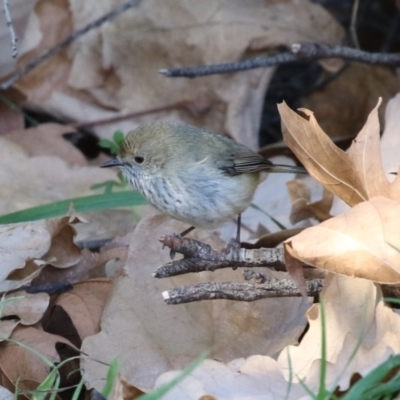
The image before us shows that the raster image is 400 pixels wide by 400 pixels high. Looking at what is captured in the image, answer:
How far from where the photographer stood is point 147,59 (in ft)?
16.5

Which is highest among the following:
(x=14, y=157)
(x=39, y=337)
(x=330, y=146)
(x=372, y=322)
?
(x=330, y=146)

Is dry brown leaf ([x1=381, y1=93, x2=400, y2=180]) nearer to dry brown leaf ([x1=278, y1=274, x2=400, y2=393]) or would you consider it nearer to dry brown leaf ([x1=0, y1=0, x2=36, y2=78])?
dry brown leaf ([x1=278, y1=274, x2=400, y2=393])

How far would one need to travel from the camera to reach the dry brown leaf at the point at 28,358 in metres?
2.62

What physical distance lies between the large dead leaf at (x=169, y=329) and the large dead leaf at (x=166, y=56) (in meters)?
2.15

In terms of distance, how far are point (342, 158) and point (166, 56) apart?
258 cm

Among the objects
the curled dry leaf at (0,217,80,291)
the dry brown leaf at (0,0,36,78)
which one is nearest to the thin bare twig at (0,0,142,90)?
the dry brown leaf at (0,0,36,78)

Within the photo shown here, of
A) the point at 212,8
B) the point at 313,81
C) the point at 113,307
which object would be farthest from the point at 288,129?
the point at 313,81

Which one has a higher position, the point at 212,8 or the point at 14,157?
the point at 212,8

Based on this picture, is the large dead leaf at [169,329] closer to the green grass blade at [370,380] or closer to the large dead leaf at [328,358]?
the large dead leaf at [328,358]

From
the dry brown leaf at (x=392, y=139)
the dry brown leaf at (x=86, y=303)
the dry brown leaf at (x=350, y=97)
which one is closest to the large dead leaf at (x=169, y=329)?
the dry brown leaf at (x=86, y=303)

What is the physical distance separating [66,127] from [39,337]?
221 centimetres

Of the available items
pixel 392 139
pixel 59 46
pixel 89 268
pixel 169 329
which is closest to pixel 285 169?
pixel 392 139

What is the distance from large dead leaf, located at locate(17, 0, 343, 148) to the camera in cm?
489

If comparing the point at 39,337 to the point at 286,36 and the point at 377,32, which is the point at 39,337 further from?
the point at 377,32
